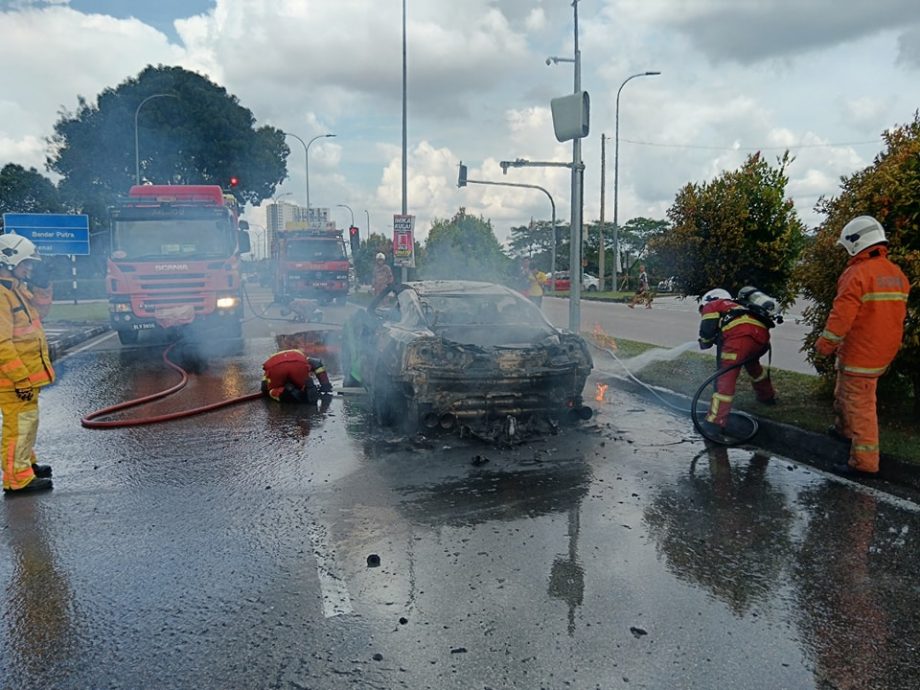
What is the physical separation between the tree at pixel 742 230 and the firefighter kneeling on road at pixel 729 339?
1.27m

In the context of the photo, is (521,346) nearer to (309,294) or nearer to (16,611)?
(16,611)

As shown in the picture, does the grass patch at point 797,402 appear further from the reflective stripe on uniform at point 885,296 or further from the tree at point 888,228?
the reflective stripe on uniform at point 885,296

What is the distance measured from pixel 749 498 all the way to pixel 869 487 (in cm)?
100

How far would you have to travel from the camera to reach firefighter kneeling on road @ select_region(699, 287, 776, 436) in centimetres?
679

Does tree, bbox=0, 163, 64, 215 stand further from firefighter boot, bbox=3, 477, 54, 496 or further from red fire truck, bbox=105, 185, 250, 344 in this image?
firefighter boot, bbox=3, 477, 54, 496

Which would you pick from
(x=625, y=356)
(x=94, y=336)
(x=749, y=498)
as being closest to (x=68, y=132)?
(x=94, y=336)

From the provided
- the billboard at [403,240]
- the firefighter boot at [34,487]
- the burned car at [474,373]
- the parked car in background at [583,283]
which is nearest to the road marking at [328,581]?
the burned car at [474,373]

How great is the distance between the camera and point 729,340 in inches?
274

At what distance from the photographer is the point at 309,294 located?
2867 centimetres

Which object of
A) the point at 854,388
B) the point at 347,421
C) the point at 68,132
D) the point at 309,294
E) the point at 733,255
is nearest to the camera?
the point at 854,388

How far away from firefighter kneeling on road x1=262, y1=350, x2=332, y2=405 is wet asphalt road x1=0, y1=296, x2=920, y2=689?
2032 mm

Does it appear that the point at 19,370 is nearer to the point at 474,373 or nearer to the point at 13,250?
the point at 13,250

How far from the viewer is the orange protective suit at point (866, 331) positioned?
17.7 ft

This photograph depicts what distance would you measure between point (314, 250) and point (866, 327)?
24599mm
